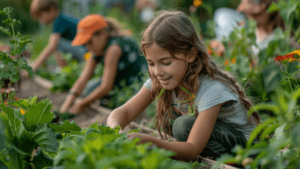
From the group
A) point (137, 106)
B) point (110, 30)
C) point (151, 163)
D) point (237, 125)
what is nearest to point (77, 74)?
point (110, 30)

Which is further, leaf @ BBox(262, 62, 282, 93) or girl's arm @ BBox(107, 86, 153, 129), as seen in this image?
leaf @ BBox(262, 62, 282, 93)

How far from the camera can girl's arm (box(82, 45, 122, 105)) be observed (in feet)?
9.64

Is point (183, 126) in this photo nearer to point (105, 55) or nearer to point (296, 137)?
point (296, 137)

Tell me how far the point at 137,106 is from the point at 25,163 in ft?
2.51

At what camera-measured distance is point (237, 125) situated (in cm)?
A: 178

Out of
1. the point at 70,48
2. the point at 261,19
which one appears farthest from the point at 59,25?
the point at 261,19

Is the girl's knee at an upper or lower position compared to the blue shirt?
lower

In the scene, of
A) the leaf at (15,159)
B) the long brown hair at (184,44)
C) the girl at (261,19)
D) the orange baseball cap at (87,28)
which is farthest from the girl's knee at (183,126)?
the orange baseball cap at (87,28)

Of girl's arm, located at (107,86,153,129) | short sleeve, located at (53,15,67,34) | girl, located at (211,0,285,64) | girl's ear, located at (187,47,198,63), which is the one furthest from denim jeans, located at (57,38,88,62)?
girl's ear, located at (187,47,198,63)

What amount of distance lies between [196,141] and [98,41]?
6.02 ft

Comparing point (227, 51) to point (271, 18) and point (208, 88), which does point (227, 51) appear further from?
point (208, 88)

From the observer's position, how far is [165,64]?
1549 mm

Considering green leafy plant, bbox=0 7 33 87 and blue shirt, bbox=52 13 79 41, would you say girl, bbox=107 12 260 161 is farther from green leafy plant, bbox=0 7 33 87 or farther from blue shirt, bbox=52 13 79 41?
blue shirt, bbox=52 13 79 41

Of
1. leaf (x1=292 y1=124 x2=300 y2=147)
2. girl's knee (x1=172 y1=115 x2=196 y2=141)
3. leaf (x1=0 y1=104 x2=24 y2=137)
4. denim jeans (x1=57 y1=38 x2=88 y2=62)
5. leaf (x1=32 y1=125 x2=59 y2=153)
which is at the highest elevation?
leaf (x1=292 y1=124 x2=300 y2=147)
